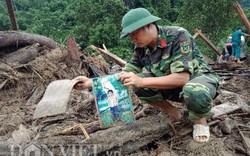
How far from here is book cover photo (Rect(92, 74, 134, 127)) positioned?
2.63m

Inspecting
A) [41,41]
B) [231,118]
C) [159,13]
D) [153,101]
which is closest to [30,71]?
[41,41]

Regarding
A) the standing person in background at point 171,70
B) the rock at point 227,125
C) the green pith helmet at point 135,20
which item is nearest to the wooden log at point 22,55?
the standing person in background at point 171,70

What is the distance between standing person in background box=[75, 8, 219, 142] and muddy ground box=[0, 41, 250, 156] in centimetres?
22

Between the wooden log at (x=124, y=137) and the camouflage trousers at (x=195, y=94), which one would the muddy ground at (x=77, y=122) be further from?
the camouflage trousers at (x=195, y=94)

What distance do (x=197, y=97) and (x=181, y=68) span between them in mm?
280

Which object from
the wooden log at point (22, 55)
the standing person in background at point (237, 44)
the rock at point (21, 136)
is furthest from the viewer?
the standing person in background at point (237, 44)

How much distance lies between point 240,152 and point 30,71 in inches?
189

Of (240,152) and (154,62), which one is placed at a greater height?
(154,62)

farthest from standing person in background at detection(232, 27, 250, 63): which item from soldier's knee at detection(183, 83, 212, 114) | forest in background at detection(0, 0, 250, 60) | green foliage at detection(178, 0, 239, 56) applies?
soldier's knee at detection(183, 83, 212, 114)

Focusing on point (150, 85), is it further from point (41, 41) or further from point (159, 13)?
point (159, 13)

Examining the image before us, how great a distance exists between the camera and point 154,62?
279cm

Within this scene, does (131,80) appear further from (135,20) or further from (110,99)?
(135,20)

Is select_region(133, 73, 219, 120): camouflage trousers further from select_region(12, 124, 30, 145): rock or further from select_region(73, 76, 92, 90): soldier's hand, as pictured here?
select_region(12, 124, 30, 145): rock

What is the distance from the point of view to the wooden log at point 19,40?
6.59 metres
